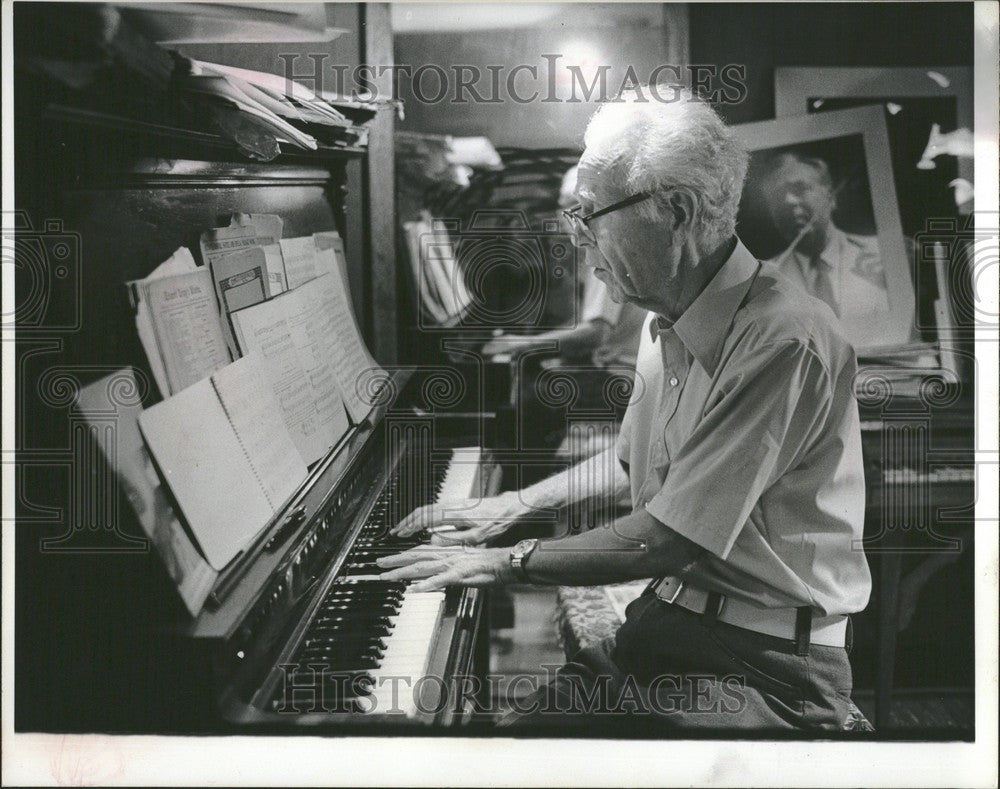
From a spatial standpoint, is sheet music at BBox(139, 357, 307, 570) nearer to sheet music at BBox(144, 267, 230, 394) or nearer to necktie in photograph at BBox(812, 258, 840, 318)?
sheet music at BBox(144, 267, 230, 394)

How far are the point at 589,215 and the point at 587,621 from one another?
2.84ft

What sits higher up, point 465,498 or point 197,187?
point 197,187

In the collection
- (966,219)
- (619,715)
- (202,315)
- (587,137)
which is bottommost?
(619,715)

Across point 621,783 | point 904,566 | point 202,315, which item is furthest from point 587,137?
point 621,783

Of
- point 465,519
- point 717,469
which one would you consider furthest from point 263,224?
point 717,469

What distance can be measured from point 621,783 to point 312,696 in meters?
0.68

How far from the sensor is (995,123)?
1.92 m

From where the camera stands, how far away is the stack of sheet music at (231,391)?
146 centimetres

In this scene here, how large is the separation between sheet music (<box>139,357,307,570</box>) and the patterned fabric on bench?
0.69 m

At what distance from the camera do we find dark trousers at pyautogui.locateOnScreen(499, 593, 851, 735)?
177cm

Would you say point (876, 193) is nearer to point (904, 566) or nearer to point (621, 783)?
point (904, 566)

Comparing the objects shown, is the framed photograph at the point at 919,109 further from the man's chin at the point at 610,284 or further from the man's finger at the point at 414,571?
the man's finger at the point at 414,571

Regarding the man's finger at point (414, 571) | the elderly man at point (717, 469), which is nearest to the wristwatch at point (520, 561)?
the elderly man at point (717, 469)

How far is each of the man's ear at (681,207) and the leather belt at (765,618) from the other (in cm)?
69
